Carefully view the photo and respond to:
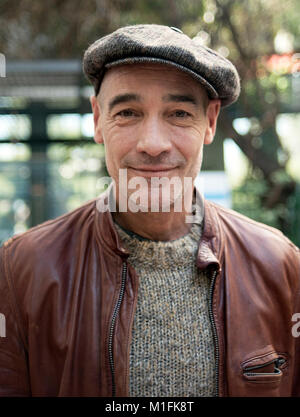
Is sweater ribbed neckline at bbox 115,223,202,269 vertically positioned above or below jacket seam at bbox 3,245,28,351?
above

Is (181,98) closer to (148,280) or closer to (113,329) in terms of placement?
(148,280)

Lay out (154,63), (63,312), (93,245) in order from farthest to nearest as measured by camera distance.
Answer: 1. (93,245)
2. (63,312)
3. (154,63)

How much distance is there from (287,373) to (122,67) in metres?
1.38

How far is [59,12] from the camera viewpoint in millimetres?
4648

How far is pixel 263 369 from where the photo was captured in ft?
5.04

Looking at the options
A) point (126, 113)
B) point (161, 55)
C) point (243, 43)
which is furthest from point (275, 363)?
point (243, 43)

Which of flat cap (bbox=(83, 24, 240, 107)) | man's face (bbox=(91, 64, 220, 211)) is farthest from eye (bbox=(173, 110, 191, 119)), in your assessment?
flat cap (bbox=(83, 24, 240, 107))

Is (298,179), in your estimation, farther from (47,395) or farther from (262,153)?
(47,395)

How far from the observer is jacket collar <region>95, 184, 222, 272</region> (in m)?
1.58

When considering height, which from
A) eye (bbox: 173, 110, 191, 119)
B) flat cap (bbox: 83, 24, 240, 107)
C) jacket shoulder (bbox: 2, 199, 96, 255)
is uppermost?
flat cap (bbox: 83, 24, 240, 107)

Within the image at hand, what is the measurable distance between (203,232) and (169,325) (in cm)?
42

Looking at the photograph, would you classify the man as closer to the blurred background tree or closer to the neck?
the neck

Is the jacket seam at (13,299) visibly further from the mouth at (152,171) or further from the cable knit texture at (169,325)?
the mouth at (152,171)

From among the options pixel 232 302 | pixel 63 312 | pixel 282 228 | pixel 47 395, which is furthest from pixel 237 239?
pixel 282 228
